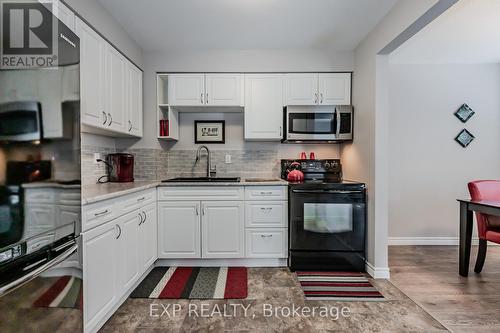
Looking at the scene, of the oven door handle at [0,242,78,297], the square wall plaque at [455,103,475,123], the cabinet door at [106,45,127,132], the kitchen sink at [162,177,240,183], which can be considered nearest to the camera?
the oven door handle at [0,242,78,297]

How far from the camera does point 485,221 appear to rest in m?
2.51

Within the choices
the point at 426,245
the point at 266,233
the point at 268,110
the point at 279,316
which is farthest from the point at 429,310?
the point at 268,110

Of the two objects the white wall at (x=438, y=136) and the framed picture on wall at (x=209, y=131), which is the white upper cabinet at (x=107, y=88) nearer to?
the framed picture on wall at (x=209, y=131)

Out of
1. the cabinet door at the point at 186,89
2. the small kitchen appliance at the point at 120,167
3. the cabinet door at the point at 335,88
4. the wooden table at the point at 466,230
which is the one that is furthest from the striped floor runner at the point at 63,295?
the wooden table at the point at 466,230

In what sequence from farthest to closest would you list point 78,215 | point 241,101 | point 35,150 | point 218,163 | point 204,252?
point 218,163 → point 241,101 → point 204,252 → point 78,215 → point 35,150

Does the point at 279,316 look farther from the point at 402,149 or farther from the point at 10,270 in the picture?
the point at 402,149

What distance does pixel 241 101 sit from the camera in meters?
3.04

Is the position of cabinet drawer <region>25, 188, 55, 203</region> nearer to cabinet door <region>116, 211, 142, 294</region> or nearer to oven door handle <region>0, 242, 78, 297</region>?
oven door handle <region>0, 242, 78, 297</region>

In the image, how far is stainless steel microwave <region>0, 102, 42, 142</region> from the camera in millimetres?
780

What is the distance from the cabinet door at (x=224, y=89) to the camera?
3012 mm

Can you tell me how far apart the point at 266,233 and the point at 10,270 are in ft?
7.31

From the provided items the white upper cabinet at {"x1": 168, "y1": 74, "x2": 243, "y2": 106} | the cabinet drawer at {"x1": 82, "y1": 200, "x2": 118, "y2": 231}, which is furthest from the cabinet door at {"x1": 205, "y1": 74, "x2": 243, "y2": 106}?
the cabinet drawer at {"x1": 82, "y1": 200, "x2": 118, "y2": 231}

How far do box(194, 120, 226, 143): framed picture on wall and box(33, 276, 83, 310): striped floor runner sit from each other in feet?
7.61

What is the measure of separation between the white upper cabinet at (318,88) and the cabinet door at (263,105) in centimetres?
13
